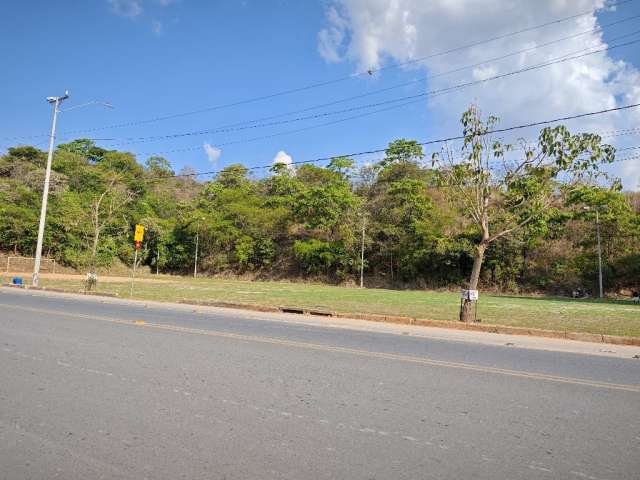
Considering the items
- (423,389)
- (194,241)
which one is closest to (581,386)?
(423,389)

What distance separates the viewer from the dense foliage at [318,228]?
41406mm

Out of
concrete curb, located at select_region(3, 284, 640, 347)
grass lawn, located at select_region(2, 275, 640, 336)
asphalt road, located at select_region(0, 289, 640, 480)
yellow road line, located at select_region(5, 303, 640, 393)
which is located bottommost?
asphalt road, located at select_region(0, 289, 640, 480)

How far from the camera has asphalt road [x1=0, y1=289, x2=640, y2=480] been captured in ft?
11.1

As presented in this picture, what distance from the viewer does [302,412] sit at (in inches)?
179

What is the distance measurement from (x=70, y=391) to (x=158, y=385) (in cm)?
91

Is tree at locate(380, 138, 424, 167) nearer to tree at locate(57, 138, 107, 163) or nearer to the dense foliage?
the dense foliage

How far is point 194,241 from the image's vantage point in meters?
60.6

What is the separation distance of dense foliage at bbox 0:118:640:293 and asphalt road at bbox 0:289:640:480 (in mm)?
28940

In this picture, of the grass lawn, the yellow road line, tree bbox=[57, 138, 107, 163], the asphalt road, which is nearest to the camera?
the asphalt road

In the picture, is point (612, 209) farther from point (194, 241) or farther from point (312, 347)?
point (194, 241)

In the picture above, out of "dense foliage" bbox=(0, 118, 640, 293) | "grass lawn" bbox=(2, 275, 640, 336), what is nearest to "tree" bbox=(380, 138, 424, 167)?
"dense foliage" bbox=(0, 118, 640, 293)

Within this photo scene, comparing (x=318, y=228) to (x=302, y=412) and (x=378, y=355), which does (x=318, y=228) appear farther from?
(x=302, y=412)

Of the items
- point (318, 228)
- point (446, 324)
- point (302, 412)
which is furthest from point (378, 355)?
point (318, 228)

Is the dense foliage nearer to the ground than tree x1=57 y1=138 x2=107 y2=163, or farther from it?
nearer to the ground
